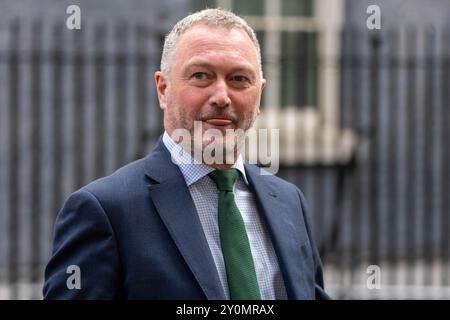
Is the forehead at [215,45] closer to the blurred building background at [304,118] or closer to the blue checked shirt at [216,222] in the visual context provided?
the blue checked shirt at [216,222]

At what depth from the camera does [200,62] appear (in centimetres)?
264

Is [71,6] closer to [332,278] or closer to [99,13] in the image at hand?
[99,13]

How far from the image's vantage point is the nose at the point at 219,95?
2633 mm

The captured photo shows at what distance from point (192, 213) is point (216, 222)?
8 cm

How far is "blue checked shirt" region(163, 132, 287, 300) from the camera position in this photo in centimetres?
269

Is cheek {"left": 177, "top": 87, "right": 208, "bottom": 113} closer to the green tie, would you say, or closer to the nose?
the nose

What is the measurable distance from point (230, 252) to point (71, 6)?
22.3 ft

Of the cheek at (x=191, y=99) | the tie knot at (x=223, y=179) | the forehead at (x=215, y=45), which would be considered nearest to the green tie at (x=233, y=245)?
the tie knot at (x=223, y=179)

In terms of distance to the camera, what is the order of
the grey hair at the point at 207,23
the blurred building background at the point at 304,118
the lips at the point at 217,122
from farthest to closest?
1. the blurred building background at the point at 304,118
2. the grey hair at the point at 207,23
3. the lips at the point at 217,122

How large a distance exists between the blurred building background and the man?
5.64 m

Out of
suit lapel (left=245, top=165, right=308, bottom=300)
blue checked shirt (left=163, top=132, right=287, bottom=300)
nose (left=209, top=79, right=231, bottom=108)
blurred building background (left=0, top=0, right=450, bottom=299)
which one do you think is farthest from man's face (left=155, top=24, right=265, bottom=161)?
blurred building background (left=0, top=0, right=450, bottom=299)

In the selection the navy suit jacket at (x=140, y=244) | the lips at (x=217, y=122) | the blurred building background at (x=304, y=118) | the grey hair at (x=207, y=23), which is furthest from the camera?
the blurred building background at (x=304, y=118)

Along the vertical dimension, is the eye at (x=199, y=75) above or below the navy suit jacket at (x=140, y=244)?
above
